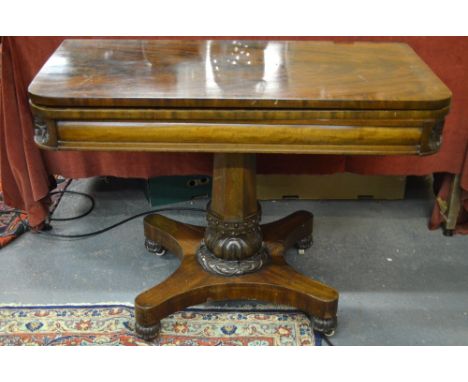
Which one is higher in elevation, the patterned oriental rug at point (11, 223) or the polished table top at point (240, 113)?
the polished table top at point (240, 113)

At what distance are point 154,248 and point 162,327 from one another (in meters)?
0.33

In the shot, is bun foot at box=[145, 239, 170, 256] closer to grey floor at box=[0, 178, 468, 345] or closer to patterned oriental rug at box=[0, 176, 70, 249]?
grey floor at box=[0, 178, 468, 345]

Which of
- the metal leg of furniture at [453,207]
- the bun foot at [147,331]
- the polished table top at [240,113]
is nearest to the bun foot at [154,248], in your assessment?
the bun foot at [147,331]

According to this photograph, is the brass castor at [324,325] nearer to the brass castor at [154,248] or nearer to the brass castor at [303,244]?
the brass castor at [303,244]

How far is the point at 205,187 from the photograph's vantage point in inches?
84.0

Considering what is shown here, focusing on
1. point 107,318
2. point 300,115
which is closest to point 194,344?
point 107,318

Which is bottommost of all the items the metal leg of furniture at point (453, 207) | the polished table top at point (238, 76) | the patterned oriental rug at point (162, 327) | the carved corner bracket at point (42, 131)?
the patterned oriental rug at point (162, 327)

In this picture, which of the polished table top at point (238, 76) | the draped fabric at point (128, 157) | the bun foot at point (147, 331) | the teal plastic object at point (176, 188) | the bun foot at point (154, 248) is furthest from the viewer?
the teal plastic object at point (176, 188)

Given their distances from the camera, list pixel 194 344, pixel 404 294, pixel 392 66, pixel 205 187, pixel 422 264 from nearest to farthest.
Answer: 1. pixel 392 66
2. pixel 194 344
3. pixel 404 294
4. pixel 422 264
5. pixel 205 187

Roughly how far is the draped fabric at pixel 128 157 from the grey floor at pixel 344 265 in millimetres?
183

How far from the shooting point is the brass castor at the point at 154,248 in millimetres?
1842

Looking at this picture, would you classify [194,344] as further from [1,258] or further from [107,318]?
[1,258]

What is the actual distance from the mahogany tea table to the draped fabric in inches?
10.1

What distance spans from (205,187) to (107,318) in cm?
68
